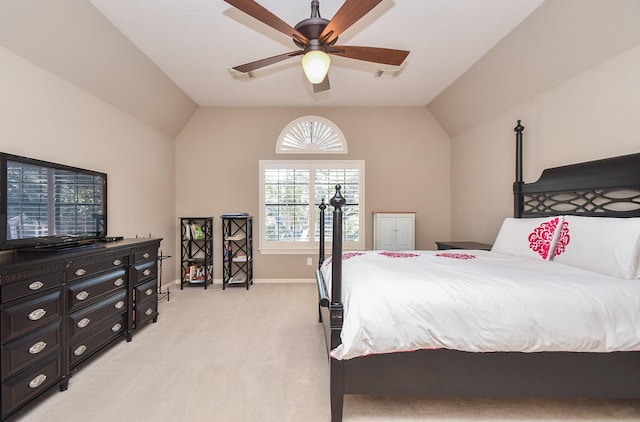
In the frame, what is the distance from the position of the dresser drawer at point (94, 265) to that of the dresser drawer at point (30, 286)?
0.34 ft

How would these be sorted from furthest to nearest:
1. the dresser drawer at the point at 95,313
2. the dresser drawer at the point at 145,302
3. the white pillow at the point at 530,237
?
the dresser drawer at the point at 145,302
the white pillow at the point at 530,237
the dresser drawer at the point at 95,313

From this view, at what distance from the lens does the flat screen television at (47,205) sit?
1.85m

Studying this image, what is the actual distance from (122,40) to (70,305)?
2.34m

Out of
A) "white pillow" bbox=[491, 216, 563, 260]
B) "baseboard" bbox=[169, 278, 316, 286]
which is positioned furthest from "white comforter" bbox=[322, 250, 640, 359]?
"baseboard" bbox=[169, 278, 316, 286]

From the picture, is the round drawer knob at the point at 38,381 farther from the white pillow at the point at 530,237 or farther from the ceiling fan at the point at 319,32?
the white pillow at the point at 530,237

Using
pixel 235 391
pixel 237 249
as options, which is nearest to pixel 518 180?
pixel 235 391

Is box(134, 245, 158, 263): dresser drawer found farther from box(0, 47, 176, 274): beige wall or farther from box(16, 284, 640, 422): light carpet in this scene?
box(16, 284, 640, 422): light carpet

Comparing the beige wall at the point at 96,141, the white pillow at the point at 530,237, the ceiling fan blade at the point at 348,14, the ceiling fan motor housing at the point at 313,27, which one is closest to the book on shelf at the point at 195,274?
the beige wall at the point at 96,141

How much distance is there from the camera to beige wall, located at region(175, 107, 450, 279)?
4480mm

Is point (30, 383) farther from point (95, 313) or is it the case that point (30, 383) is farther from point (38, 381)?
point (95, 313)

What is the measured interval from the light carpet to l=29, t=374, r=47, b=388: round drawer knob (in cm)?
16

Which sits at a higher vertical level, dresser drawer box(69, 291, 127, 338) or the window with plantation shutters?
the window with plantation shutters

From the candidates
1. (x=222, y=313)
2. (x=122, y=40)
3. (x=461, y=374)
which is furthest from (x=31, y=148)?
(x=461, y=374)

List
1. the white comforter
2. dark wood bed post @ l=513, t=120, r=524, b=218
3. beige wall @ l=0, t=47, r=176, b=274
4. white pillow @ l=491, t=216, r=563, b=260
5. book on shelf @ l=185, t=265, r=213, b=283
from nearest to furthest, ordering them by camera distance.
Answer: the white comforter < beige wall @ l=0, t=47, r=176, b=274 < white pillow @ l=491, t=216, r=563, b=260 < dark wood bed post @ l=513, t=120, r=524, b=218 < book on shelf @ l=185, t=265, r=213, b=283
